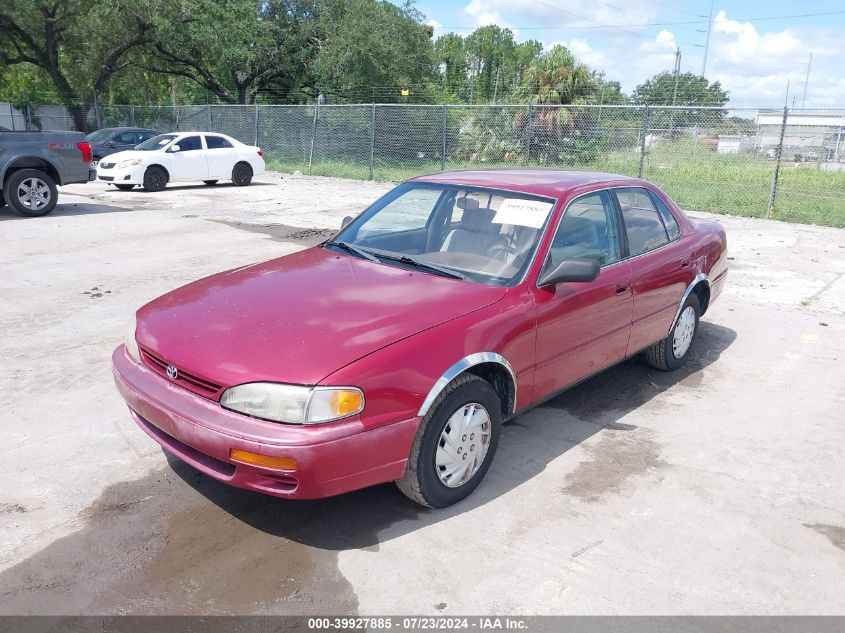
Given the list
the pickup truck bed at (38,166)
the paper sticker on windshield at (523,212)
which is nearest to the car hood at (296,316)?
the paper sticker on windshield at (523,212)

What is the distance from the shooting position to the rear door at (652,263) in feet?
15.9

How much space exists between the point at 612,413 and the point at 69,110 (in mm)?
31861

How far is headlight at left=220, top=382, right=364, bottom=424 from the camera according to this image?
299cm

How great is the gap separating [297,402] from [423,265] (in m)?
1.43

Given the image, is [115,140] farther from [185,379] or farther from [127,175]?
[185,379]

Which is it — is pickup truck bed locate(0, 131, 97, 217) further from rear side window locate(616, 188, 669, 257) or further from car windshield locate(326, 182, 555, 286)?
rear side window locate(616, 188, 669, 257)

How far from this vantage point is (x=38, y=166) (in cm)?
1238

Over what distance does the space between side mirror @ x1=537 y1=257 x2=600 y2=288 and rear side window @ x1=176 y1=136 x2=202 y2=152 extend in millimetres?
15496

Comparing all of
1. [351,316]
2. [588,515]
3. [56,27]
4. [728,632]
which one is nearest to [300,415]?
[351,316]

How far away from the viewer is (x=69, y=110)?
30641 mm

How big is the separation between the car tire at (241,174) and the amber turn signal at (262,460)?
16.4 metres

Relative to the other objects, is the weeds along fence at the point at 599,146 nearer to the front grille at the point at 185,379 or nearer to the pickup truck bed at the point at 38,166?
the pickup truck bed at the point at 38,166

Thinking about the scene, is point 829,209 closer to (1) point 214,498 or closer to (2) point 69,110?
(1) point 214,498

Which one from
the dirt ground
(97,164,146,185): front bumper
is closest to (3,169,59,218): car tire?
(97,164,146,185): front bumper
